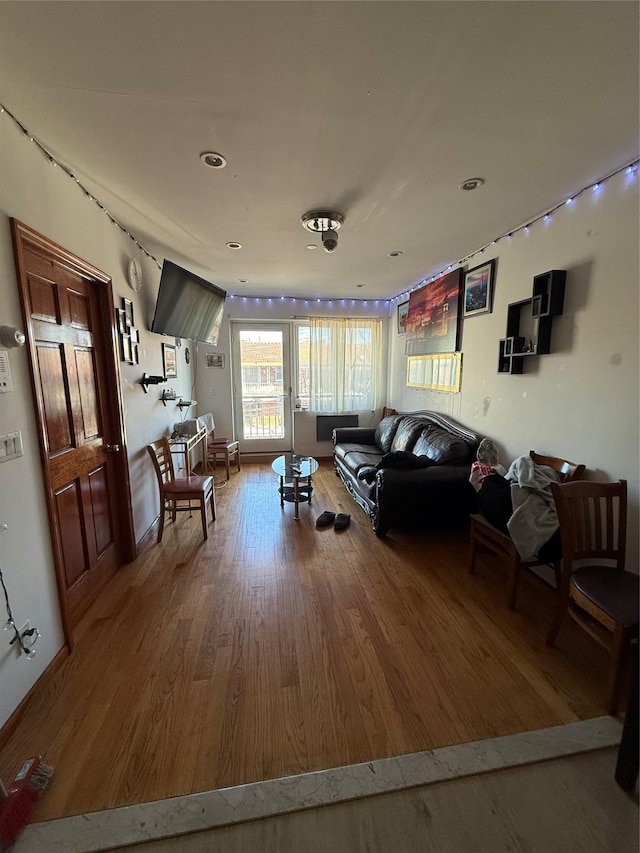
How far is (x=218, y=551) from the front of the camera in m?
2.76

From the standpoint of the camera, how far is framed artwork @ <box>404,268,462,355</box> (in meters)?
3.47

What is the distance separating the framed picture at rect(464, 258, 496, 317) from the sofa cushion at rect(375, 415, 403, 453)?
5.15 feet

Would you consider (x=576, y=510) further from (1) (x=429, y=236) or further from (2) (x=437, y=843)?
Answer: (1) (x=429, y=236)

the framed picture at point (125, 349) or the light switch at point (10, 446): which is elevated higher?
the framed picture at point (125, 349)

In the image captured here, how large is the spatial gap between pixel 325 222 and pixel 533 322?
5.51 feet

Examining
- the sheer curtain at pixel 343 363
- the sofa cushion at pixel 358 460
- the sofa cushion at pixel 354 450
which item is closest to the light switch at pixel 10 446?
the sofa cushion at pixel 358 460

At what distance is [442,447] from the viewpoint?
312cm

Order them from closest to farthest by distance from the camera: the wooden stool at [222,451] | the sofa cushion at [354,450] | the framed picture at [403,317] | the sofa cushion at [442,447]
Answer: the sofa cushion at [442,447], the sofa cushion at [354,450], the wooden stool at [222,451], the framed picture at [403,317]

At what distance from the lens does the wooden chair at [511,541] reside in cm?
203

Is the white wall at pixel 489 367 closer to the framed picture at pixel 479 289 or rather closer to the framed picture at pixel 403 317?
the framed picture at pixel 479 289

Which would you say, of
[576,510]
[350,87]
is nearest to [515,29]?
[350,87]

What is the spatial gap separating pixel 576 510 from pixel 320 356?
402cm

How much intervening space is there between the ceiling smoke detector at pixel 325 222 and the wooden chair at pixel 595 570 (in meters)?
2.13

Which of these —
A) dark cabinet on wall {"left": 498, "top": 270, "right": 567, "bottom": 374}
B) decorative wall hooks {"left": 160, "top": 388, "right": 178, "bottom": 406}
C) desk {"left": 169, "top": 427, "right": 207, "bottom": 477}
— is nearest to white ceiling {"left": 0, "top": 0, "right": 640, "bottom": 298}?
dark cabinet on wall {"left": 498, "top": 270, "right": 567, "bottom": 374}
